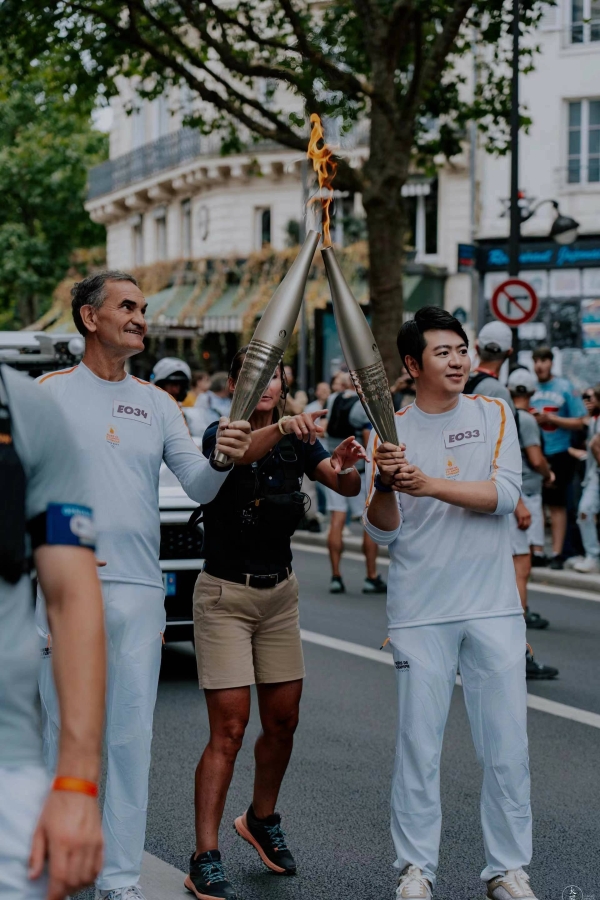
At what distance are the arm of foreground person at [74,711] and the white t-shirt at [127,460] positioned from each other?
74.8 inches

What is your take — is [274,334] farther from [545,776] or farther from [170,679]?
[170,679]

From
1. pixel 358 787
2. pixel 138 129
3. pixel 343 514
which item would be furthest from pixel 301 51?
pixel 138 129

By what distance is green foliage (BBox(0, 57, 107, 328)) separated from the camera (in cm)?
4556

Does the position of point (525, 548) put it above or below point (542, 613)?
above

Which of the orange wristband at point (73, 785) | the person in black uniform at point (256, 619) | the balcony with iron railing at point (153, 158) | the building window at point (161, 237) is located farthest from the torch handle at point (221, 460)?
the building window at point (161, 237)

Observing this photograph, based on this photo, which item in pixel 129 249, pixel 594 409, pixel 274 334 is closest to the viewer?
pixel 274 334

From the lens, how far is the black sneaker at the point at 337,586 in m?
11.7

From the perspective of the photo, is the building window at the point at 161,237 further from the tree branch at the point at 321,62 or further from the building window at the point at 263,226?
the tree branch at the point at 321,62

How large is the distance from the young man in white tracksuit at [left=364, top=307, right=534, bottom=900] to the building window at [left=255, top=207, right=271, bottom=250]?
31.5 metres

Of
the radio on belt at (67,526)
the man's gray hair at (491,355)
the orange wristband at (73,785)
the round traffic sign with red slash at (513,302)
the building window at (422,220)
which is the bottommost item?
the orange wristband at (73,785)

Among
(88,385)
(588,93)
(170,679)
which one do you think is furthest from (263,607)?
(588,93)

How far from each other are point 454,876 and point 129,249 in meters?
40.1

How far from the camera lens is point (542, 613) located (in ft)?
35.3

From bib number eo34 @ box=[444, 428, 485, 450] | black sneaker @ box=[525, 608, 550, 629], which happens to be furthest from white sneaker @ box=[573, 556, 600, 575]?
bib number eo34 @ box=[444, 428, 485, 450]
